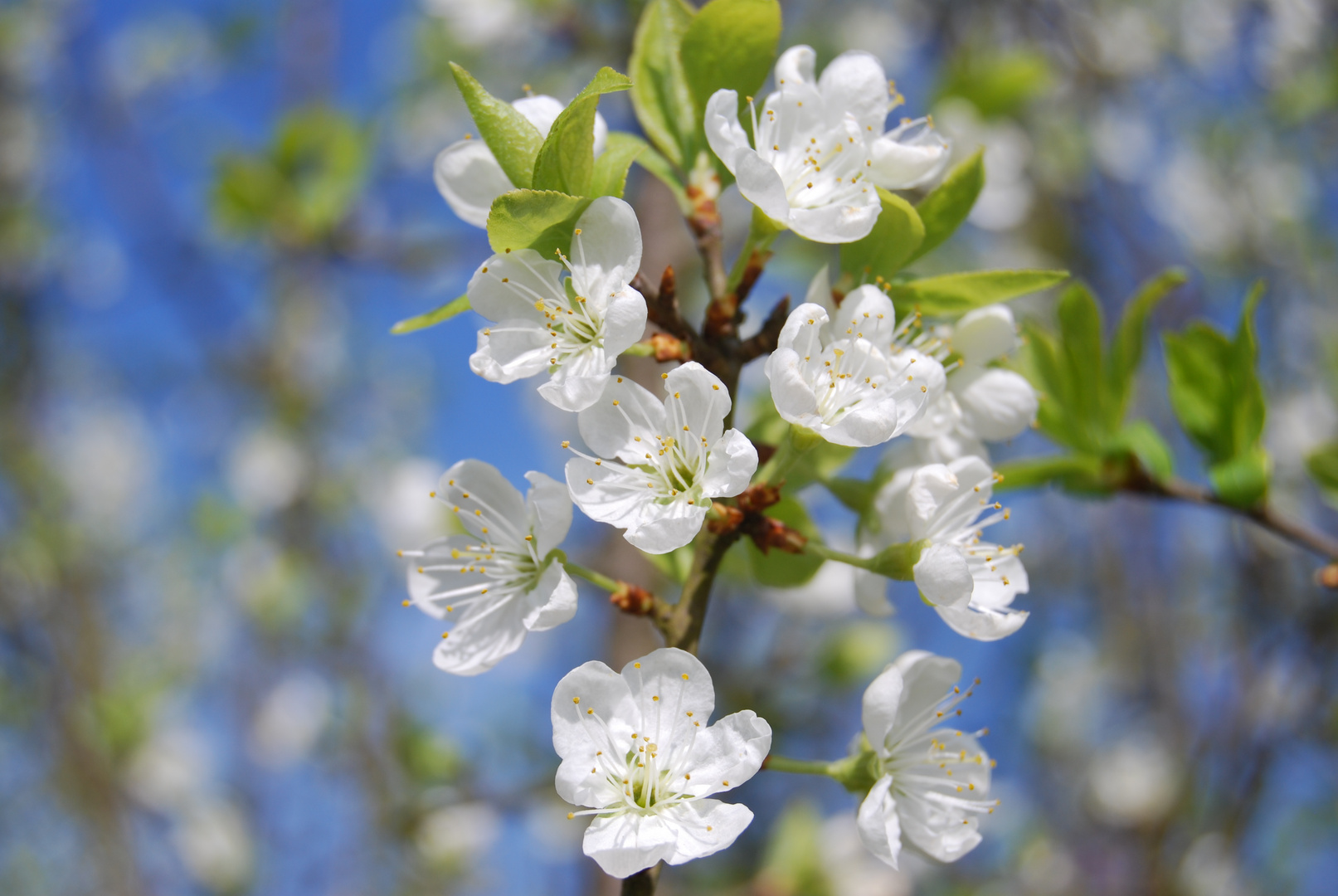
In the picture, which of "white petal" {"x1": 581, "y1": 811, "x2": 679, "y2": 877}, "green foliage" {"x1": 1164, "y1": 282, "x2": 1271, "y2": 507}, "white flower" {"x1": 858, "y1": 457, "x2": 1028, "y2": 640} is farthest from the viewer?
"green foliage" {"x1": 1164, "y1": 282, "x2": 1271, "y2": 507}

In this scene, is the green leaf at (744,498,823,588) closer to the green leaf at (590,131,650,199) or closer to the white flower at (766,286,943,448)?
the white flower at (766,286,943,448)

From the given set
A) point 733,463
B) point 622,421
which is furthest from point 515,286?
point 733,463

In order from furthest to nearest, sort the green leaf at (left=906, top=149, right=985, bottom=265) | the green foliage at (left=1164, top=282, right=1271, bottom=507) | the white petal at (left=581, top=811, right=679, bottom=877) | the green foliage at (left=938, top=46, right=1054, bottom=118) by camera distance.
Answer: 1. the green foliage at (left=938, top=46, right=1054, bottom=118)
2. the green foliage at (left=1164, top=282, right=1271, bottom=507)
3. the green leaf at (left=906, top=149, right=985, bottom=265)
4. the white petal at (left=581, top=811, right=679, bottom=877)

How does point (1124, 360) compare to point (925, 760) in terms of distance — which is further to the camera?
point (1124, 360)

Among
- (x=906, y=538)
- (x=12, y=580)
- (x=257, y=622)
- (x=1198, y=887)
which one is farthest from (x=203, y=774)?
(x=906, y=538)

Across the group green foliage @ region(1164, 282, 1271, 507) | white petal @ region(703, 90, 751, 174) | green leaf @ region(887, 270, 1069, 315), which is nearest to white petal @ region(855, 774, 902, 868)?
green leaf @ region(887, 270, 1069, 315)

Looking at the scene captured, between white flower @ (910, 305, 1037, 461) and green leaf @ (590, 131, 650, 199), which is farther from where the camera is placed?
white flower @ (910, 305, 1037, 461)

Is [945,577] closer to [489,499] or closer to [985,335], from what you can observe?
[985,335]

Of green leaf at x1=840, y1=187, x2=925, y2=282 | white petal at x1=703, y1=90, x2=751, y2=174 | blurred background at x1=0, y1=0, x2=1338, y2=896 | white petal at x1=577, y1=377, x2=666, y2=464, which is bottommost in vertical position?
blurred background at x1=0, y1=0, x2=1338, y2=896
